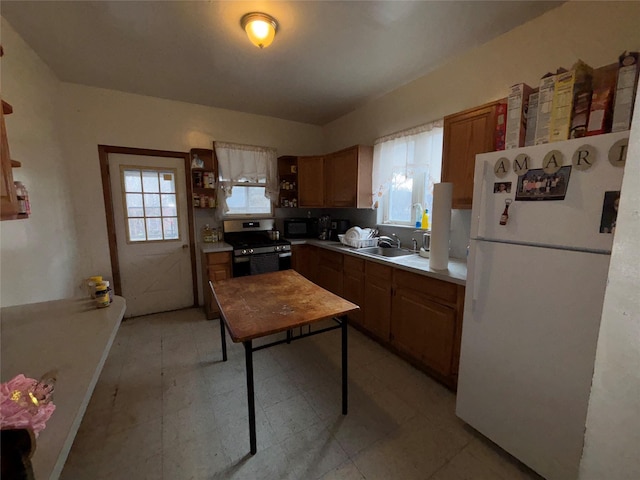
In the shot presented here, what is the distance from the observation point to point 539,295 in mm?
1228

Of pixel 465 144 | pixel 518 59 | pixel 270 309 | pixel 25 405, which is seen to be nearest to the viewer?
pixel 25 405

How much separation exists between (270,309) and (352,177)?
211cm

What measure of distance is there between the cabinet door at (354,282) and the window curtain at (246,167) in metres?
1.60

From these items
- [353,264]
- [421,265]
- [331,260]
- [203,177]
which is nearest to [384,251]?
[353,264]

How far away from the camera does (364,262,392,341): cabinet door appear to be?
7.91ft

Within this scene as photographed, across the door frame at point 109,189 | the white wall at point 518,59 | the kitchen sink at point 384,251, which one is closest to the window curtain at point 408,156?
the white wall at point 518,59

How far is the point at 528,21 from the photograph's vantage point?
180 centimetres

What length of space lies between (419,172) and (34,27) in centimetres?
323

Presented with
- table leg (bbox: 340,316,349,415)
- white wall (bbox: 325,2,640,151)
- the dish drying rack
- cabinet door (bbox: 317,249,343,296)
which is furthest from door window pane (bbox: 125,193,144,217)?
white wall (bbox: 325,2,640,151)

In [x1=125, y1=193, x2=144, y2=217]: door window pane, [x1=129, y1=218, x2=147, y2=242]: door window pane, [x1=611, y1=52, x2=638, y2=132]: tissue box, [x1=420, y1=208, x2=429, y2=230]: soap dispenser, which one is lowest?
[x1=129, y1=218, x2=147, y2=242]: door window pane

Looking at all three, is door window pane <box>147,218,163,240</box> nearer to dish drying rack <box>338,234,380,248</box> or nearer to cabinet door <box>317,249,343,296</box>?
cabinet door <box>317,249,343,296</box>

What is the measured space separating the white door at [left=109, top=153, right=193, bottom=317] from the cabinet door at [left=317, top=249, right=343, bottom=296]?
5.73 ft

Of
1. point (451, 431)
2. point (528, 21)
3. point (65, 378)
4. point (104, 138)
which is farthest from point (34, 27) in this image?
point (451, 431)

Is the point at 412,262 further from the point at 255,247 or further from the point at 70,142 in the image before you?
the point at 70,142
